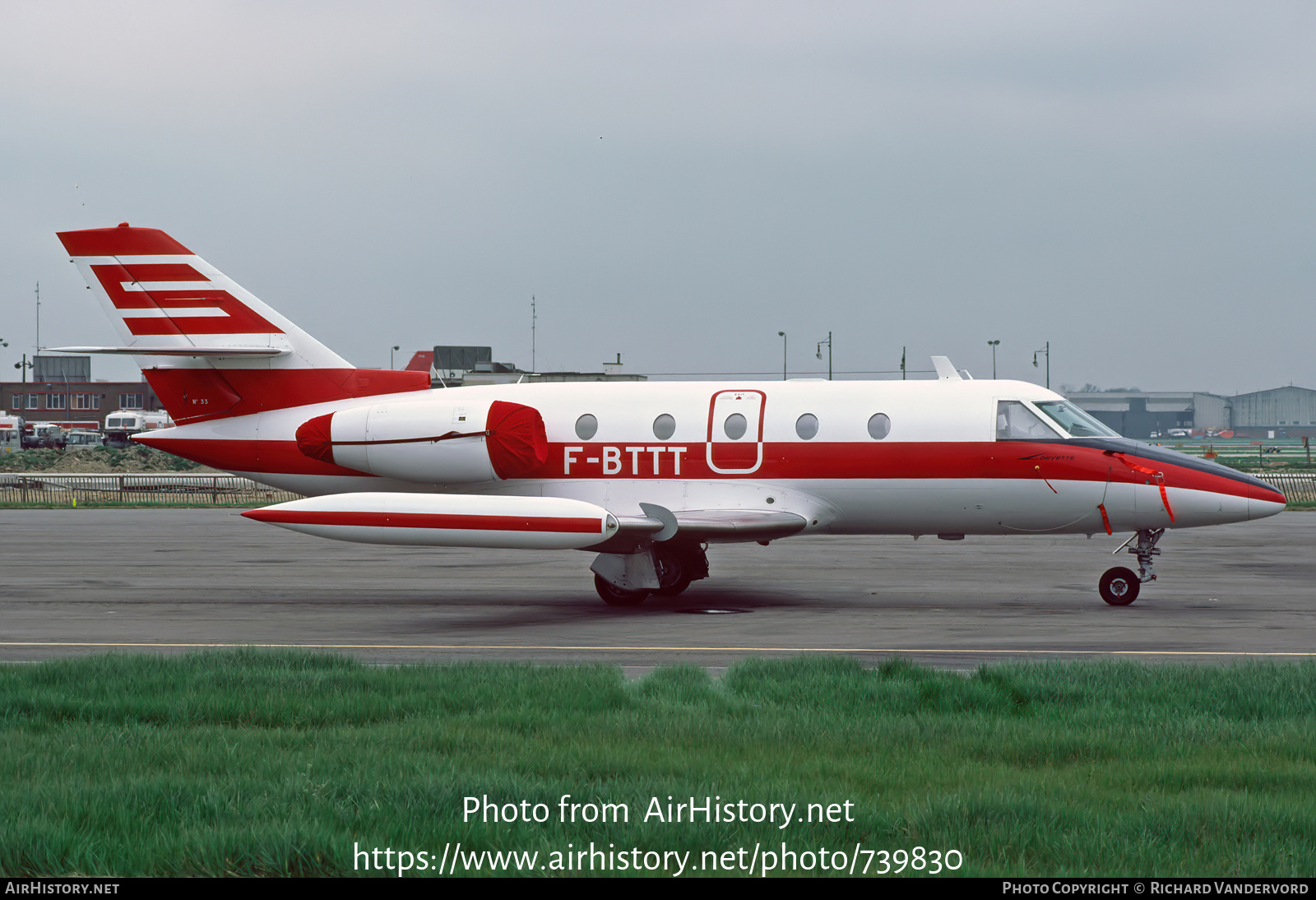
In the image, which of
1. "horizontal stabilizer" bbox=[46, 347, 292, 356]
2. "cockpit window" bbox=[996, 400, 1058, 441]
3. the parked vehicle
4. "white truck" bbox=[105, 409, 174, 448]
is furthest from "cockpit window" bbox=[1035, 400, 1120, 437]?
the parked vehicle

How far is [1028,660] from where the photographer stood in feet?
39.3

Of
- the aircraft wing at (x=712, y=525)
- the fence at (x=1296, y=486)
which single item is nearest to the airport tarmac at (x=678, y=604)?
the aircraft wing at (x=712, y=525)

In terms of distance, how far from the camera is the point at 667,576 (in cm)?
1803

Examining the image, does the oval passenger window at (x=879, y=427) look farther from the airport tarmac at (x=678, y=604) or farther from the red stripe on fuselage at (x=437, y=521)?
the red stripe on fuselage at (x=437, y=521)

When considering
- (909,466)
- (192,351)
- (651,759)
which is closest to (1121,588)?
(909,466)

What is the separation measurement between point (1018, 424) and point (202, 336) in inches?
446

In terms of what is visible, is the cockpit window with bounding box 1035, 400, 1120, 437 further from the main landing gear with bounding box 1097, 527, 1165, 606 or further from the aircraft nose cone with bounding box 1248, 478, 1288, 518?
the aircraft nose cone with bounding box 1248, 478, 1288, 518

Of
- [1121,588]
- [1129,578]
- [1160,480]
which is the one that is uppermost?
[1160,480]

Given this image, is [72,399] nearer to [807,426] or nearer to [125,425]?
[125,425]

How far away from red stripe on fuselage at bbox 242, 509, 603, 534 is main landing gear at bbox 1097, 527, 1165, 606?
670 cm

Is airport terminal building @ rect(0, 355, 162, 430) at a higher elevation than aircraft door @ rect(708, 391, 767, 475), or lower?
higher

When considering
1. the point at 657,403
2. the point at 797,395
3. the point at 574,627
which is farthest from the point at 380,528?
the point at 797,395

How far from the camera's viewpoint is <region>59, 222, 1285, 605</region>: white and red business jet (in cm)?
1639
